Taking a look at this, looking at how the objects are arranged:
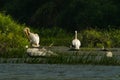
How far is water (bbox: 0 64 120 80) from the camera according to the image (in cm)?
2286

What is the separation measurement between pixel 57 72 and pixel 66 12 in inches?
1420

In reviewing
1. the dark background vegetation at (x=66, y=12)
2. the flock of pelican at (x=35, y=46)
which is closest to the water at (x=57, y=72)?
the flock of pelican at (x=35, y=46)

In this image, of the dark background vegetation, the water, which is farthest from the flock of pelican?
the dark background vegetation

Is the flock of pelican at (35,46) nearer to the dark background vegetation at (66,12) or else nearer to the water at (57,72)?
the water at (57,72)

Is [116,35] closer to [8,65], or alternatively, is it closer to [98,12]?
[98,12]

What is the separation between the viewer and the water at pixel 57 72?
22859mm

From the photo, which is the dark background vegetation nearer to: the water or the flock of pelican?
the flock of pelican

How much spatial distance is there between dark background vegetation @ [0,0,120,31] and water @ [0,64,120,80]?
2859cm

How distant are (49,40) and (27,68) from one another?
78.4 feet

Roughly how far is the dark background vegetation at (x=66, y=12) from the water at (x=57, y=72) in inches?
1126

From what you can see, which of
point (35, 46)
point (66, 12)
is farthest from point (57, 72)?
point (66, 12)

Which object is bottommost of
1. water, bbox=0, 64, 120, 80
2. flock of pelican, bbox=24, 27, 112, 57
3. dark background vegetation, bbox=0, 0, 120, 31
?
water, bbox=0, 64, 120, 80

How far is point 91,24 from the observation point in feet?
190

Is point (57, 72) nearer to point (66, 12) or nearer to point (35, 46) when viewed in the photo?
point (35, 46)
